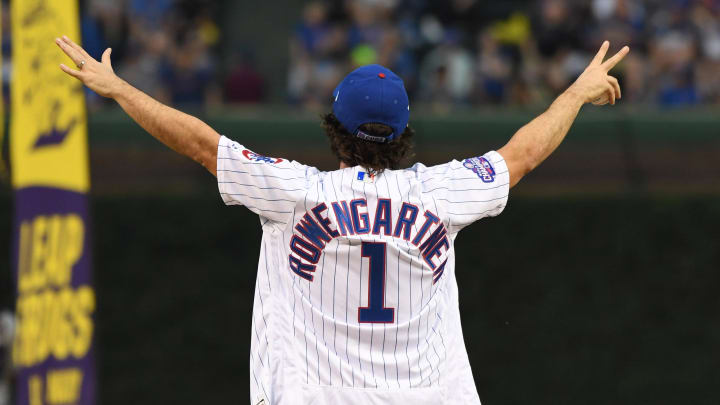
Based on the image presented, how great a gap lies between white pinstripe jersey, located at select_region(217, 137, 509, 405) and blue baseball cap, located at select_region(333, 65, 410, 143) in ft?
0.51

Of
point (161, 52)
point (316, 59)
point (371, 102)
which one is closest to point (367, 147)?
point (371, 102)

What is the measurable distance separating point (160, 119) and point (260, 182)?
0.35 metres

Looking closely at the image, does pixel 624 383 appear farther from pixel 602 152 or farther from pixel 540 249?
pixel 602 152

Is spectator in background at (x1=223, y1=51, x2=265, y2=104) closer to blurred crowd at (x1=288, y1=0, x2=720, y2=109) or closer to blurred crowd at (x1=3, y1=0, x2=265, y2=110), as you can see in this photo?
blurred crowd at (x1=3, y1=0, x2=265, y2=110)

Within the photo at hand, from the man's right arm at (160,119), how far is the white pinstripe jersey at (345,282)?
0.18ft

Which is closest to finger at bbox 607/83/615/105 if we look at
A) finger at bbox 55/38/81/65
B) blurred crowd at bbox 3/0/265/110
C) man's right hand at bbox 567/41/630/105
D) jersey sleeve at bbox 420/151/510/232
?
man's right hand at bbox 567/41/630/105

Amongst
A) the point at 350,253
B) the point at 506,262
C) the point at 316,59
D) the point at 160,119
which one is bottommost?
the point at 350,253

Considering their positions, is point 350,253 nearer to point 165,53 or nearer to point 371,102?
point 371,102

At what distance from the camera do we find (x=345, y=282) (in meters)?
3.11

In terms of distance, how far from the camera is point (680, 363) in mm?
8742

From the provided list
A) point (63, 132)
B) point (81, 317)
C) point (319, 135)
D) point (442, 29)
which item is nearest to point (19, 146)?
point (63, 132)

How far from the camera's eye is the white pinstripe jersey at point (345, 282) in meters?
3.09

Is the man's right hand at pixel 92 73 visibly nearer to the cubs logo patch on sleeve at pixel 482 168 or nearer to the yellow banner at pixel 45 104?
the cubs logo patch on sleeve at pixel 482 168

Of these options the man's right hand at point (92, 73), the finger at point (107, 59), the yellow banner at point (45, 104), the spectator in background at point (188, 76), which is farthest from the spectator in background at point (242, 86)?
the man's right hand at point (92, 73)
